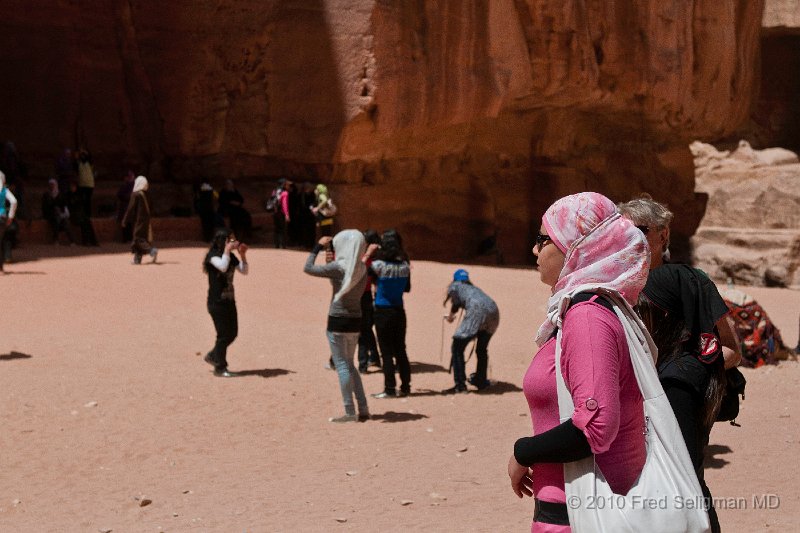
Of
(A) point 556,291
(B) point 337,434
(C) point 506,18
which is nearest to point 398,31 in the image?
(C) point 506,18

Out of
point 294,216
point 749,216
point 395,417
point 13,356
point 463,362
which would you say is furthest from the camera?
point 749,216

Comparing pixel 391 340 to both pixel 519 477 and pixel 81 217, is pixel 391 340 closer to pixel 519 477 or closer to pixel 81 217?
pixel 519 477

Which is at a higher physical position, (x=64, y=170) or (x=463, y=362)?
(x=64, y=170)

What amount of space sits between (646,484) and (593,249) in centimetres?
60

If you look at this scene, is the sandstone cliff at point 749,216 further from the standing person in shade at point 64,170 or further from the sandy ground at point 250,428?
the standing person in shade at point 64,170

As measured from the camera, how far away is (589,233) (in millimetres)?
2939

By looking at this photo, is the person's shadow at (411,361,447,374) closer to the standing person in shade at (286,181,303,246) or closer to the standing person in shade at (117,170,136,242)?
the standing person in shade at (286,181,303,246)

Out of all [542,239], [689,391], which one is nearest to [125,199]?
[689,391]

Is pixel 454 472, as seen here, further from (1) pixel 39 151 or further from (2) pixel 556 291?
(1) pixel 39 151

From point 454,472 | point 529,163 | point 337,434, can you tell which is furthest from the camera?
point 529,163

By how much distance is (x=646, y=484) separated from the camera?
275cm

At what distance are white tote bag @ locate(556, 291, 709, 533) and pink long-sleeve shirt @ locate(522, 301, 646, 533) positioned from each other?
2 cm

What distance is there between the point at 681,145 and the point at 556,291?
25453 millimetres

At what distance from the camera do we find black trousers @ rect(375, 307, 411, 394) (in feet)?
32.8
